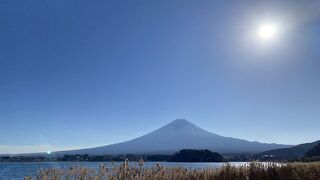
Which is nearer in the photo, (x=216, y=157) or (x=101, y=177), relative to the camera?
(x=101, y=177)

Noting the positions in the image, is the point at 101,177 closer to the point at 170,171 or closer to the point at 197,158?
the point at 170,171

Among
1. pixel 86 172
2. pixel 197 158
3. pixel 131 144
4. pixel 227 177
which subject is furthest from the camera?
pixel 131 144

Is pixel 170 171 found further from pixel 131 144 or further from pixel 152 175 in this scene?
pixel 131 144

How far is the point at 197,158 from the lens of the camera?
308 feet

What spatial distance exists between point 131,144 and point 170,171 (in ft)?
616

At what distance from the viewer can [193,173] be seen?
930cm

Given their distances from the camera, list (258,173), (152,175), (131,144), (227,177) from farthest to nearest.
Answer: (131,144) → (258,173) → (227,177) → (152,175)

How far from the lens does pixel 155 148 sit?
182 m

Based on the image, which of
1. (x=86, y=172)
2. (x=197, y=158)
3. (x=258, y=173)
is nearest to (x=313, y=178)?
(x=258, y=173)

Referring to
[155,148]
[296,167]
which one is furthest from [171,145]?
[296,167]

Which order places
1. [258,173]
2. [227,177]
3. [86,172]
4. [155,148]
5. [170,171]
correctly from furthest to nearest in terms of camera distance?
[155,148]
[258,173]
[227,177]
[170,171]
[86,172]

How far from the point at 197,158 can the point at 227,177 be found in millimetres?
85159

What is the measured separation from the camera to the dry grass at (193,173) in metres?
7.64

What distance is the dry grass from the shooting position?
7.64m
